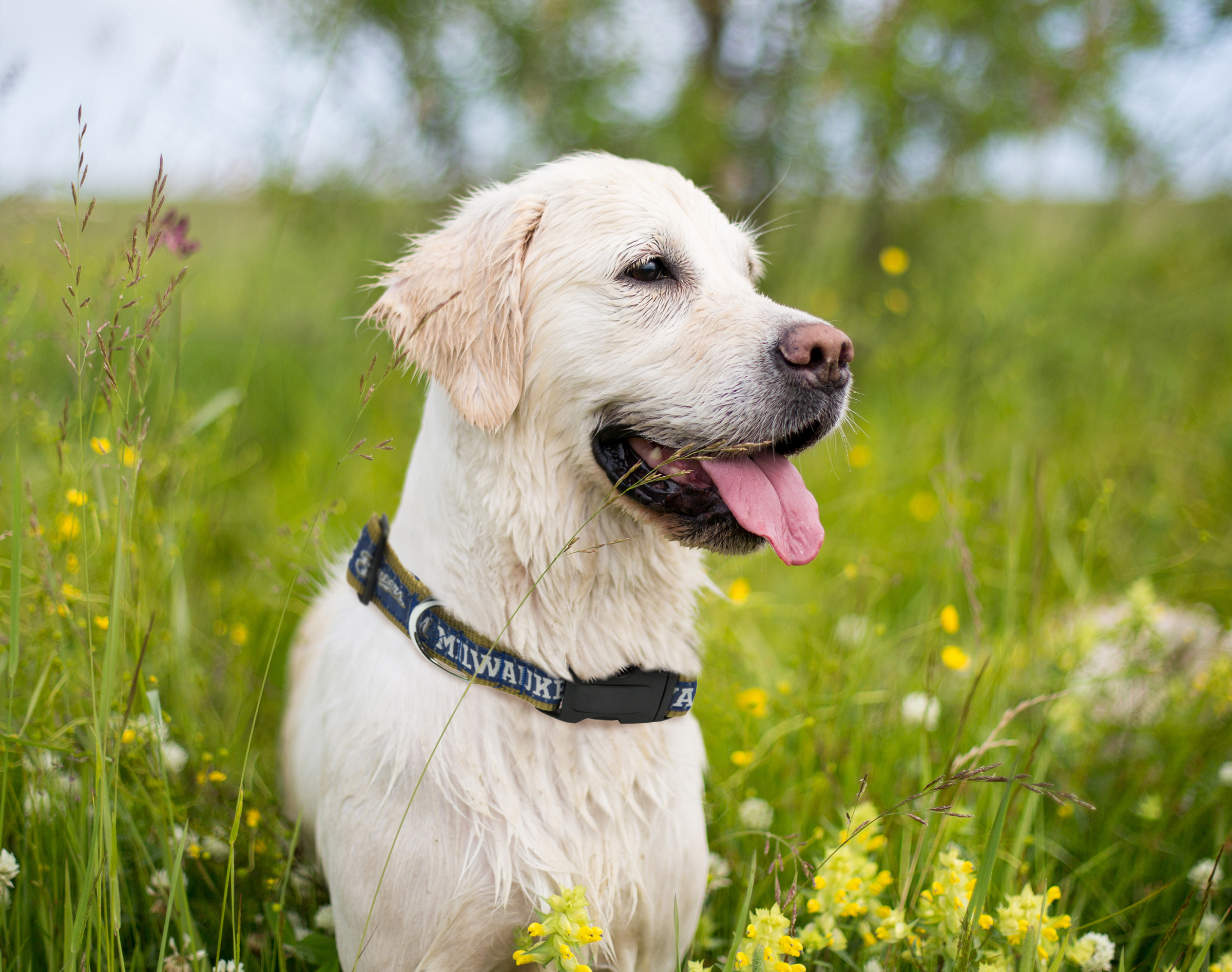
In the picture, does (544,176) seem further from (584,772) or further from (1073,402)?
(1073,402)

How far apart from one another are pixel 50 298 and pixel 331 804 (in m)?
2.42

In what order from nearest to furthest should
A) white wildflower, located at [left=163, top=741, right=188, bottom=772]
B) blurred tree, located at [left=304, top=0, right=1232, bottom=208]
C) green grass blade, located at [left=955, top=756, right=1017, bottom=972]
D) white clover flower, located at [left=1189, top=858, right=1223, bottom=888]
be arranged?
green grass blade, located at [left=955, top=756, right=1017, bottom=972] < white clover flower, located at [left=1189, top=858, right=1223, bottom=888] < white wildflower, located at [left=163, top=741, right=188, bottom=772] < blurred tree, located at [left=304, top=0, right=1232, bottom=208]

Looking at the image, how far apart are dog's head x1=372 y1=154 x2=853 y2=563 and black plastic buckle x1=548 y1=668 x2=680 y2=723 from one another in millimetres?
327

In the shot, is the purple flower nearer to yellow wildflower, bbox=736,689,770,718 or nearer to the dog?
the dog

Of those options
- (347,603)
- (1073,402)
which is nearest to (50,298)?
(347,603)

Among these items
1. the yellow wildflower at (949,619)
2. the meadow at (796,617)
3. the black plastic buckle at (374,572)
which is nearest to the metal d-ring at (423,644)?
the black plastic buckle at (374,572)

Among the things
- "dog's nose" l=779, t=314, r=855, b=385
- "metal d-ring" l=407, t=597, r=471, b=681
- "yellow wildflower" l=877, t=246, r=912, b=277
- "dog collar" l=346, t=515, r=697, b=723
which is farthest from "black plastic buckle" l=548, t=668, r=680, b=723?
"yellow wildflower" l=877, t=246, r=912, b=277

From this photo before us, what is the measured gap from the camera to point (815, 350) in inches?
65.4

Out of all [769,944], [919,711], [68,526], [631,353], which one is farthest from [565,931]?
[68,526]

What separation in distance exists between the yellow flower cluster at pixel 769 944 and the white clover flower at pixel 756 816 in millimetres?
798

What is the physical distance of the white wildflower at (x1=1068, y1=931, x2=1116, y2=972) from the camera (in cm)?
150

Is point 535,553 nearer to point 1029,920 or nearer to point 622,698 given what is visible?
point 622,698

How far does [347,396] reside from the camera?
4.62 m

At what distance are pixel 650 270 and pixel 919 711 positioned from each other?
1.52m
